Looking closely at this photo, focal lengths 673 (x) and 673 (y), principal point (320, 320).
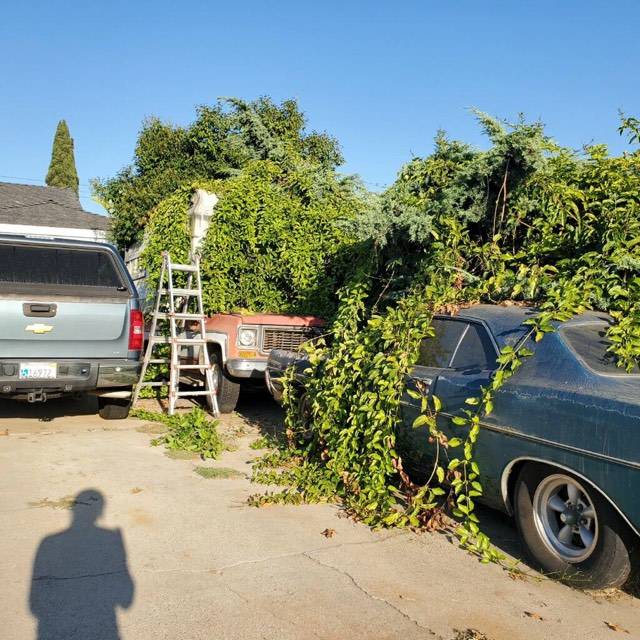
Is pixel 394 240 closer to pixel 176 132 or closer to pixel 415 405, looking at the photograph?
pixel 415 405

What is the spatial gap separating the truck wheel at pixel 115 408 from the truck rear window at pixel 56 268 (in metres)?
1.54

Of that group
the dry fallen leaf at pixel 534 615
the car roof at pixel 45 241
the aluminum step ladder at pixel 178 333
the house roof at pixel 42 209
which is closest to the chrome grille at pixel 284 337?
the aluminum step ladder at pixel 178 333

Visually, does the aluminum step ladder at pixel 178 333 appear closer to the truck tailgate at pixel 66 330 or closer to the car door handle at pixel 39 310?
the truck tailgate at pixel 66 330

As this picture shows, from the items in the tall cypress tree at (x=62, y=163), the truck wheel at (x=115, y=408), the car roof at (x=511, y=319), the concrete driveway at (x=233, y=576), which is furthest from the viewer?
the tall cypress tree at (x=62, y=163)

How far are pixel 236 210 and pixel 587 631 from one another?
7.39 m

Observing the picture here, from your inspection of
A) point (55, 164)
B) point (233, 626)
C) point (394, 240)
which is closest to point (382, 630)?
point (233, 626)

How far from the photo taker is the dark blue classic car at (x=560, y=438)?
3523mm

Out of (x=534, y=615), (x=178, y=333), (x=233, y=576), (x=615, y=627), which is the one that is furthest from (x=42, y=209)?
(x=615, y=627)

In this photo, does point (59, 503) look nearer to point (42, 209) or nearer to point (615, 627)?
point (615, 627)

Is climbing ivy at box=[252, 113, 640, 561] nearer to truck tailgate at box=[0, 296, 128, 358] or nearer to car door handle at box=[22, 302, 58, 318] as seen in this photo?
truck tailgate at box=[0, 296, 128, 358]

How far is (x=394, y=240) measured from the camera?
6527mm

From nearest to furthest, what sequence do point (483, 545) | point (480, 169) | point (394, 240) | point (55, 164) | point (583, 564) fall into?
point (583, 564) → point (483, 545) → point (480, 169) → point (394, 240) → point (55, 164)

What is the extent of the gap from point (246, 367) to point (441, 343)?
3748 millimetres

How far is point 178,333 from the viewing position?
9.59 metres
